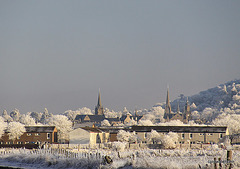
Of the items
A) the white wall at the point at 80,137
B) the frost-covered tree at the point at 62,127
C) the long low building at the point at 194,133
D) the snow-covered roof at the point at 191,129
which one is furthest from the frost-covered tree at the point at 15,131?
the snow-covered roof at the point at 191,129

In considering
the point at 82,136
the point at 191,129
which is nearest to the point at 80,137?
the point at 82,136

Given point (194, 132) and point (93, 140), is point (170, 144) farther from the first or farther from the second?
point (93, 140)

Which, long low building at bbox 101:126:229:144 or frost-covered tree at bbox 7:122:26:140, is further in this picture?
frost-covered tree at bbox 7:122:26:140

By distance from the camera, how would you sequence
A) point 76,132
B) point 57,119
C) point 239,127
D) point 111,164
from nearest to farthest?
point 111,164
point 76,132
point 239,127
point 57,119

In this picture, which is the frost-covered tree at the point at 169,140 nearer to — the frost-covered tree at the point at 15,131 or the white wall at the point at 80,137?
the white wall at the point at 80,137

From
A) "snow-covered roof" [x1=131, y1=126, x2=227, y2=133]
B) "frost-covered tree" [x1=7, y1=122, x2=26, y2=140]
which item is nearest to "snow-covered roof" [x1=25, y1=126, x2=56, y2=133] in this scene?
"frost-covered tree" [x1=7, y1=122, x2=26, y2=140]

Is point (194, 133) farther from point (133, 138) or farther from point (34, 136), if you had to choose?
point (34, 136)

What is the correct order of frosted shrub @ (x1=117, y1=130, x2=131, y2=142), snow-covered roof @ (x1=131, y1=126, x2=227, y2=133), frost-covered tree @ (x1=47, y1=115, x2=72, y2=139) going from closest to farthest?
snow-covered roof @ (x1=131, y1=126, x2=227, y2=133) → frosted shrub @ (x1=117, y1=130, x2=131, y2=142) → frost-covered tree @ (x1=47, y1=115, x2=72, y2=139)

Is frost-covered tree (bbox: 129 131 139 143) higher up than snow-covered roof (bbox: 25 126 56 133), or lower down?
lower down

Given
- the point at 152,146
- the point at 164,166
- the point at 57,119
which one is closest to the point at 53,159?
the point at 164,166

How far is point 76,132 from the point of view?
9525cm

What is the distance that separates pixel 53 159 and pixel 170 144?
45493 millimetres

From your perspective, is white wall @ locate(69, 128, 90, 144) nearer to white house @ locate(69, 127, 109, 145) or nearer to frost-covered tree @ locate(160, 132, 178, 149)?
white house @ locate(69, 127, 109, 145)

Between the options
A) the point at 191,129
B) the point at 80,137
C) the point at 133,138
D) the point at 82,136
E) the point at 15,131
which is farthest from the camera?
the point at 15,131
